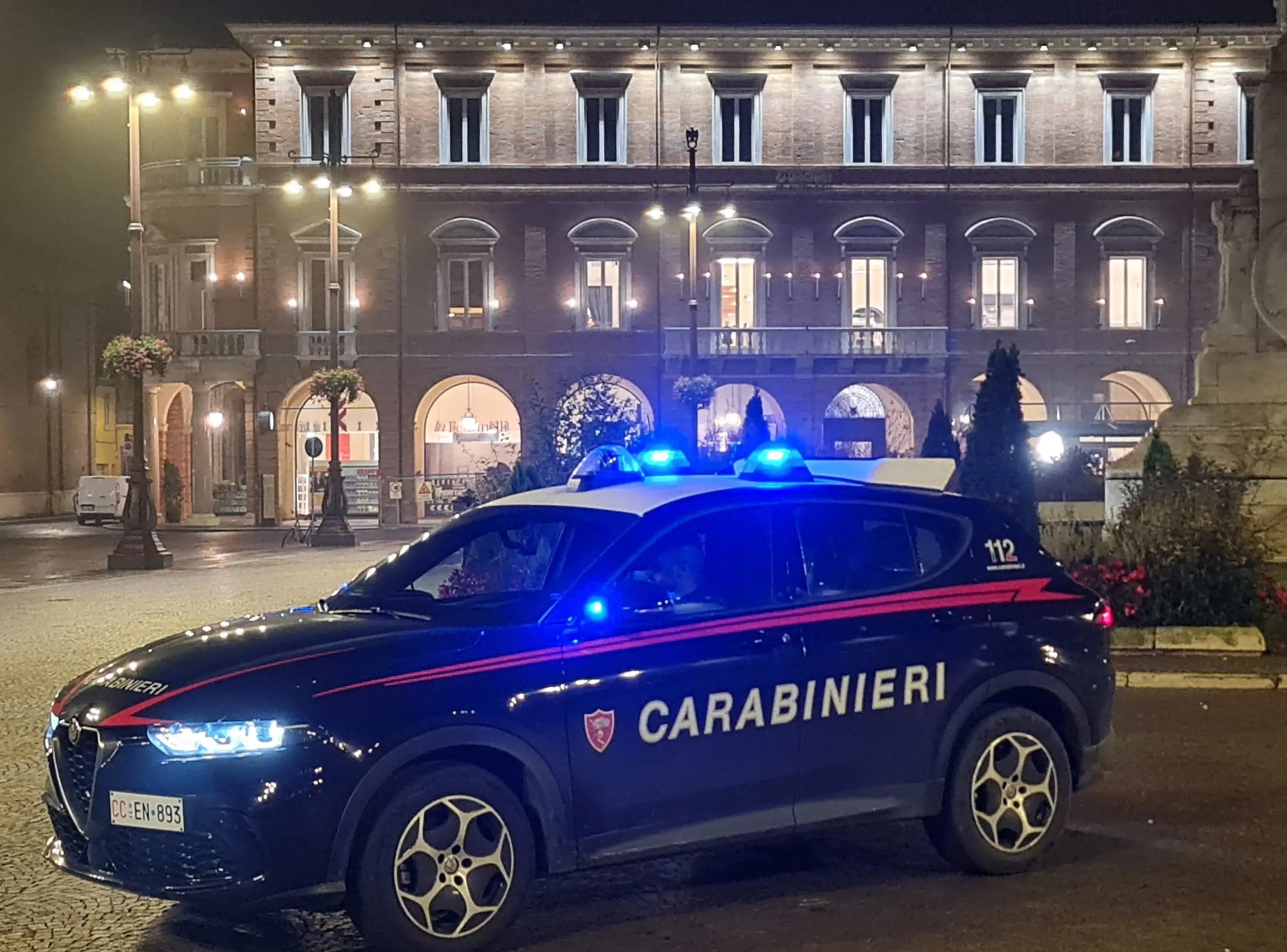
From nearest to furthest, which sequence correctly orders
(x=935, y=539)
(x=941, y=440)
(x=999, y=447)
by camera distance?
(x=935, y=539) < (x=999, y=447) < (x=941, y=440)

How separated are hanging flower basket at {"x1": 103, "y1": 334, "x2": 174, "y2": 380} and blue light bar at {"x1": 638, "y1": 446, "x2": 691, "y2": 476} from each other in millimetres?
21727

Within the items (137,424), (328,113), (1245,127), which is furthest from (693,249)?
(1245,127)

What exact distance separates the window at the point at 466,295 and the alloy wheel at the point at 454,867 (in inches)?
1699

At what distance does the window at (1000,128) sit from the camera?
47.8 metres

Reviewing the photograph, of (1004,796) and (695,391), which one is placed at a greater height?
(695,391)

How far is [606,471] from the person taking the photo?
7203 millimetres

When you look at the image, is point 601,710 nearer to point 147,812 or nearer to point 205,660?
point 205,660

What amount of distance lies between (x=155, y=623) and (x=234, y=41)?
120ft

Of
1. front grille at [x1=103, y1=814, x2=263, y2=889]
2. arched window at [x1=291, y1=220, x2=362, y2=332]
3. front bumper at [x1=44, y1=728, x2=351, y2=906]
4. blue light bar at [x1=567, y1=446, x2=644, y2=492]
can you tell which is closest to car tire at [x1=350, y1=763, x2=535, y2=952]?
front bumper at [x1=44, y1=728, x2=351, y2=906]

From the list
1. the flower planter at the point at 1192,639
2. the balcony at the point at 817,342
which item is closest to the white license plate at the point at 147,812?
the flower planter at the point at 1192,639

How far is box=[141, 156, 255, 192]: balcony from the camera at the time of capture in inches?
1886

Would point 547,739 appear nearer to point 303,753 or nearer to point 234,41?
point 303,753

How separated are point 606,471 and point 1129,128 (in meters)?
45.1

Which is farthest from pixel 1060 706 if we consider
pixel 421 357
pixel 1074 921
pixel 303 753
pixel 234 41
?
pixel 234 41
